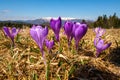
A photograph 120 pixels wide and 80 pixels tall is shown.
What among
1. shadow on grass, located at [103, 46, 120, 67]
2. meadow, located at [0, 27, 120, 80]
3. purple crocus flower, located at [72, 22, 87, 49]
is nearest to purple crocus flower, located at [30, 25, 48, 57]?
meadow, located at [0, 27, 120, 80]

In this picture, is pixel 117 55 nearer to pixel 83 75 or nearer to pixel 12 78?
pixel 83 75

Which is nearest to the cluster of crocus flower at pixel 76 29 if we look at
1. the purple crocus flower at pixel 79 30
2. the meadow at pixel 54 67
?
the purple crocus flower at pixel 79 30

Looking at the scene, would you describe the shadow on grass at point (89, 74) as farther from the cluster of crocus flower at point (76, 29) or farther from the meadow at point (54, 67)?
the cluster of crocus flower at point (76, 29)

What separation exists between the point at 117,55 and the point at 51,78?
1.90 metres

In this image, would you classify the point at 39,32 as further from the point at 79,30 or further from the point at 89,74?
the point at 89,74

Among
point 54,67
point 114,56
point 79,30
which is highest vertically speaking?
point 79,30

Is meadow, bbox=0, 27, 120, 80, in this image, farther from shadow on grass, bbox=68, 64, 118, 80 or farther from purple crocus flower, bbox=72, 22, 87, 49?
purple crocus flower, bbox=72, 22, 87, 49

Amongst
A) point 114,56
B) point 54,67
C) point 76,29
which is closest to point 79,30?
point 76,29

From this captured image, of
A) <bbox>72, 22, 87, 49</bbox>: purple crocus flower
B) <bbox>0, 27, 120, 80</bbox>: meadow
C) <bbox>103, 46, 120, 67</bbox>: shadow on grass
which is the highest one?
<bbox>72, 22, 87, 49</bbox>: purple crocus flower

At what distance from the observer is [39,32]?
8.64ft

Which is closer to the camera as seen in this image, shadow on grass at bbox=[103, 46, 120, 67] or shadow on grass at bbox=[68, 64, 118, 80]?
shadow on grass at bbox=[68, 64, 118, 80]

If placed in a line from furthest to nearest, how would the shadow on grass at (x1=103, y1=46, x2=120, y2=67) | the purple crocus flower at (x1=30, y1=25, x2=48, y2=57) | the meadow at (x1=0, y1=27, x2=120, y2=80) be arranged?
the shadow on grass at (x1=103, y1=46, x2=120, y2=67) → the meadow at (x1=0, y1=27, x2=120, y2=80) → the purple crocus flower at (x1=30, y1=25, x2=48, y2=57)

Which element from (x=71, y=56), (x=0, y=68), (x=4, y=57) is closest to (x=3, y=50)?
(x=4, y=57)

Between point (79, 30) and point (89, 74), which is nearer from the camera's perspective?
point (79, 30)
